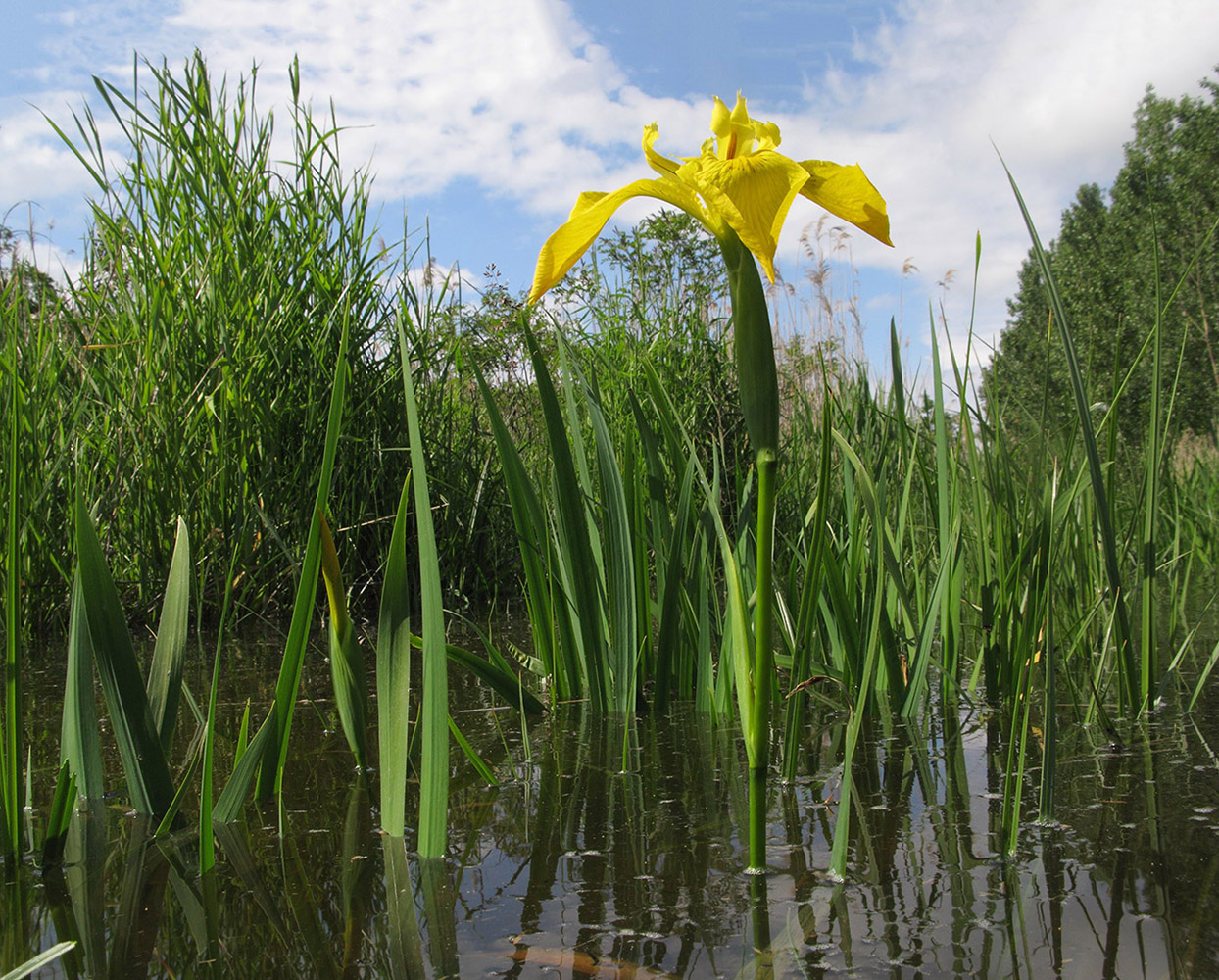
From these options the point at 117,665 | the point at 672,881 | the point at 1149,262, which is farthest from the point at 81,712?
the point at 1149,262

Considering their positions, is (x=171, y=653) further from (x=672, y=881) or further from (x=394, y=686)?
(x=672, y=881)

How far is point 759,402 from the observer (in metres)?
0.68

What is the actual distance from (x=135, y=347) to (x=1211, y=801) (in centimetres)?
265

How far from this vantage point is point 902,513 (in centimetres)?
142

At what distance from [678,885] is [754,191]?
64 centimetres

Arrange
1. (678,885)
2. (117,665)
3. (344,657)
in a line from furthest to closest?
(344,657) → (117,665) → (678,885)

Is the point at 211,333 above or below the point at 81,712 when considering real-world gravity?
above

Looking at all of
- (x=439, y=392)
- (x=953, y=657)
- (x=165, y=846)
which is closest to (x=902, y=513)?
(x=953, y=657)

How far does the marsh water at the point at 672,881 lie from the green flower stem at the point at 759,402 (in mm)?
193

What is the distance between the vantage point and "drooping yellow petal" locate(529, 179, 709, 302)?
2.41 ft

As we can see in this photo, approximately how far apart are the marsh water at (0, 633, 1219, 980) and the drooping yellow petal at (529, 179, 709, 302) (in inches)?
22.2

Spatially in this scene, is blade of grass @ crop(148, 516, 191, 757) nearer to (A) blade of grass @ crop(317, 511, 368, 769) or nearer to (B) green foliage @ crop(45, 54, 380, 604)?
(A) blade of grass @ crop(317, 511, 368, 769)

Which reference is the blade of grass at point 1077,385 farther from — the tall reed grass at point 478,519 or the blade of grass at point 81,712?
the blade of grass at point 81,712

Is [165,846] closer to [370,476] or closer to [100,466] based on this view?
[100,466]
